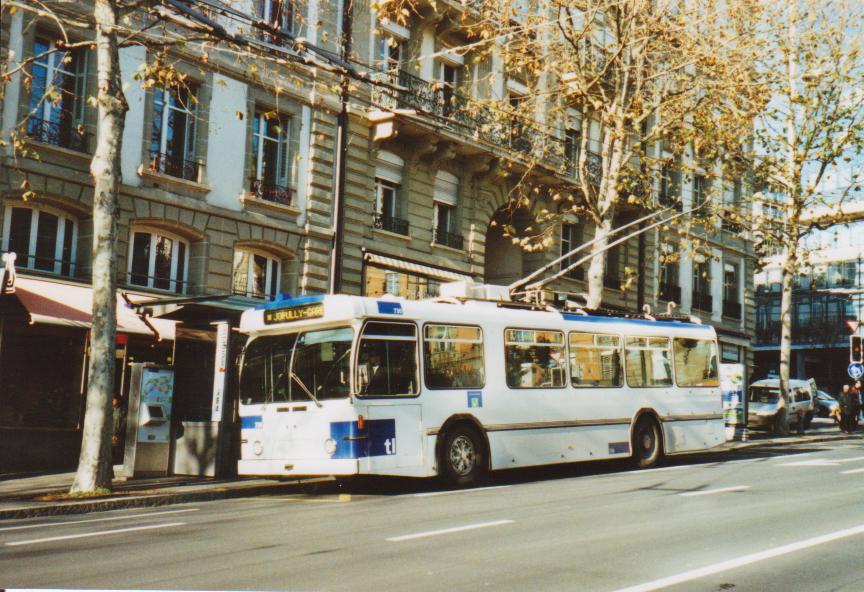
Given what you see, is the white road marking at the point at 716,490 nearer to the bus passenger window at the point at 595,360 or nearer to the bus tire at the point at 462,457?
the bus tire at the point at 462,457

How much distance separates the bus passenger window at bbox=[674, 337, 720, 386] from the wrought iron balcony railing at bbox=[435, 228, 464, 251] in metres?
8.88

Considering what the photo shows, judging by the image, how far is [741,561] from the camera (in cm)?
707

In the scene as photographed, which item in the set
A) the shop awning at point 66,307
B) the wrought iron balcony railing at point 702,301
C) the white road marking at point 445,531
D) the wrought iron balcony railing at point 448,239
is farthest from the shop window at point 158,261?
the wrought iron balcony railing at point 702,301

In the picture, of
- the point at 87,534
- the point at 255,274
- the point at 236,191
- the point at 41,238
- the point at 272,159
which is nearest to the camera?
the point at 87,534

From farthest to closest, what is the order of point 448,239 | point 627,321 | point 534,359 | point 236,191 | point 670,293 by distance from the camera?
point 670,293
point 448,239
point 236,191
point 627,321
point 534,359

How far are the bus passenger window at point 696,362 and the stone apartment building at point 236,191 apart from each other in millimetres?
2817

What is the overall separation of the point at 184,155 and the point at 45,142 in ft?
10.7

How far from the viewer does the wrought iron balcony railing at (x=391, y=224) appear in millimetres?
24344

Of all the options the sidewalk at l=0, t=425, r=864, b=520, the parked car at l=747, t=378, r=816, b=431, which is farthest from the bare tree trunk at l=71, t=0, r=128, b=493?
the parked car at l=747, t=378, r=816, b=431

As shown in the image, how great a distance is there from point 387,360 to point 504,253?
18073 mm

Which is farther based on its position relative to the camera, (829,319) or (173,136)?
(829,319)

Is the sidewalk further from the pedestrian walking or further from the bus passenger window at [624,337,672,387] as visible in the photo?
the pedestrian walking

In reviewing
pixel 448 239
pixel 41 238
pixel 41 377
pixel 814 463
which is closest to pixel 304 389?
pixel 41 377

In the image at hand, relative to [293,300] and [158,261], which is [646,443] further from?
[158,261]
